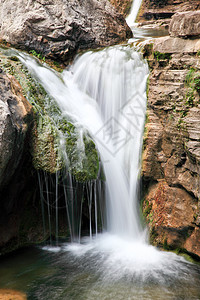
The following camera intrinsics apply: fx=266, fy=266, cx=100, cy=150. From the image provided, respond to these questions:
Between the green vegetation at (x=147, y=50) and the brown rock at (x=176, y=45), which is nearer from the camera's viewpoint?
the brown rock at (x=176, y=45)

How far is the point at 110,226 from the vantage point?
5633 mm

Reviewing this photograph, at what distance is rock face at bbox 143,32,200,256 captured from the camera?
4844mm

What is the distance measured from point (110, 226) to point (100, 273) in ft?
4.54

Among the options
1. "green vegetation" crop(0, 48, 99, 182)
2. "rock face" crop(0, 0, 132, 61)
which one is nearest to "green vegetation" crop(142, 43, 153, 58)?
"green vegetation" crop(0, 48, 99, 182)

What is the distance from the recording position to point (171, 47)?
543 cm

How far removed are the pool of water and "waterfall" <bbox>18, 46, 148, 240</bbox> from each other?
0.69 meters

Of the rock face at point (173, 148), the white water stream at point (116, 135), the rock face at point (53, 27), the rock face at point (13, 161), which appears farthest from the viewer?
the rock face at point (53, 27)

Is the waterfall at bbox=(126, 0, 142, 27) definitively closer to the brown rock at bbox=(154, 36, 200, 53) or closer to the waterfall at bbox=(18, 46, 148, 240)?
the waterfall at bbox=(18, 46, 148, 240)

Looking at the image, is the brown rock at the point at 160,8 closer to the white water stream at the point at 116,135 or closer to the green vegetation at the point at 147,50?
the white water stream at the point at 116,135

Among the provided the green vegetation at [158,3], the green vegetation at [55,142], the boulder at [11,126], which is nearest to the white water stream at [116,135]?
the green vegetation at [55,142]

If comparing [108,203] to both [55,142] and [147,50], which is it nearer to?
[55,142]

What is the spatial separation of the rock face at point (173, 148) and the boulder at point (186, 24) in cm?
13

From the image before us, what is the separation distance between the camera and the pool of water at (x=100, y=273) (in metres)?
3.80

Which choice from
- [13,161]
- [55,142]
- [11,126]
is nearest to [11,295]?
[13,161]
